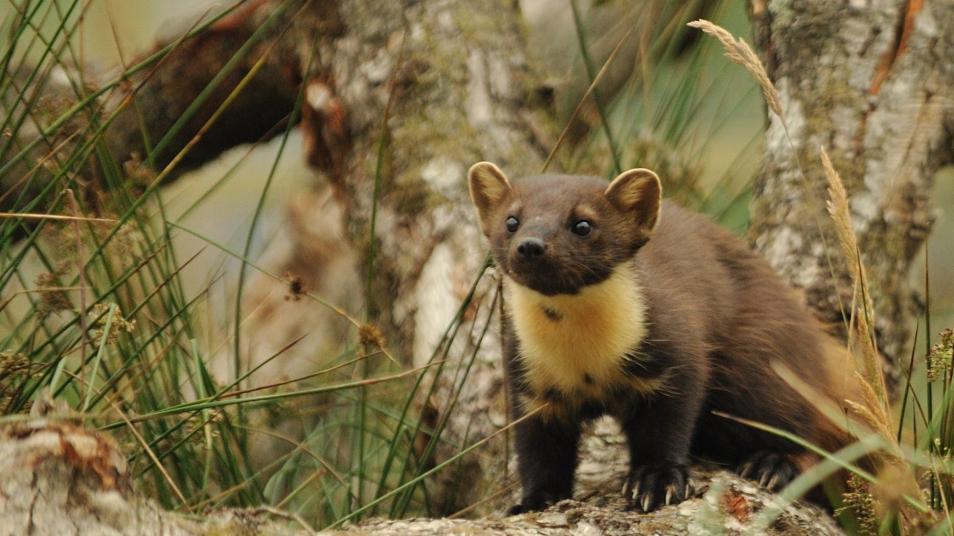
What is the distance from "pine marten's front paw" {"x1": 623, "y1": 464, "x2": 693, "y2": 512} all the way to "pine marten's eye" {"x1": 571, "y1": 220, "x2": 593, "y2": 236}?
86cm

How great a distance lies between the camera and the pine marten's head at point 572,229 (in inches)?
171

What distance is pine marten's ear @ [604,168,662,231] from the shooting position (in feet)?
14.4

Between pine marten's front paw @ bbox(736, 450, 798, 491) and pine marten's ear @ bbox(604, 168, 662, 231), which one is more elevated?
pine marten's ear @ bbox(604, 168, 662, 231)

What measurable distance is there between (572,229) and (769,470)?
1.14 meters

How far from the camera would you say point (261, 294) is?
9609 mm

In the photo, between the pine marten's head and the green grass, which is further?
the pine marten's head

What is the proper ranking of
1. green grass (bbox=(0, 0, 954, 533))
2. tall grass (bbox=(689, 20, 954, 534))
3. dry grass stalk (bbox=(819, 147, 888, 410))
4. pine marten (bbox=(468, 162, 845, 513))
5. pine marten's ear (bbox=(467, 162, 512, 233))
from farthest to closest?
pine marten's ear (bbox=(467, 162, 512, 233)), pine marten (bbox=(468, 162, 845, 513)), green grass (bbox=(0, 0, 954, 533)), dry grass stalk (bbox=(819, 147, 888, 410)), tall grass (bbox=(689, 20, 954, 534))

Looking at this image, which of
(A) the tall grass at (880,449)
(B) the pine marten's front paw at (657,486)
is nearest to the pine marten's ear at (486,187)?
(B) the pine marten's front paw at (657,486)

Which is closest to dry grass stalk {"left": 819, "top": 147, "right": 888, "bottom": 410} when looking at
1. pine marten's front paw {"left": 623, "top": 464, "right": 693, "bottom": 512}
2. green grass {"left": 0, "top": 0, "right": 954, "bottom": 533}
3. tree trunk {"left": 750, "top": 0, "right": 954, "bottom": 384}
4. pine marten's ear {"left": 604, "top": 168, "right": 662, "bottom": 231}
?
green grass {"left": 0, "top": 0, "right": 954, "bottom": 533}

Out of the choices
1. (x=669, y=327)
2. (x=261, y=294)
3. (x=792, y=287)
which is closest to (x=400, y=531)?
(x=669, y=327)

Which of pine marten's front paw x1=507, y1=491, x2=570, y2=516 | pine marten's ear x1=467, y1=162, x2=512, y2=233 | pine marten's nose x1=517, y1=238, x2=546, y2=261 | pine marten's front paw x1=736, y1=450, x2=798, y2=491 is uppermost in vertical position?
pine marten's ear x1=467, y1=162, x2=512, y2=233

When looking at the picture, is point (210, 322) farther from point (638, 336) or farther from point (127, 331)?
point (638, 336)

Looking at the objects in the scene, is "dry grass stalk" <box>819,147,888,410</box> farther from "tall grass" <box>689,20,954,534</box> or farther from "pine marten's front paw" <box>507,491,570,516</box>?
"pine marten's front paw" <box>507,491,570,516</box>

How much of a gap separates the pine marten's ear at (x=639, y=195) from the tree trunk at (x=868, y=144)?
1094 mm
